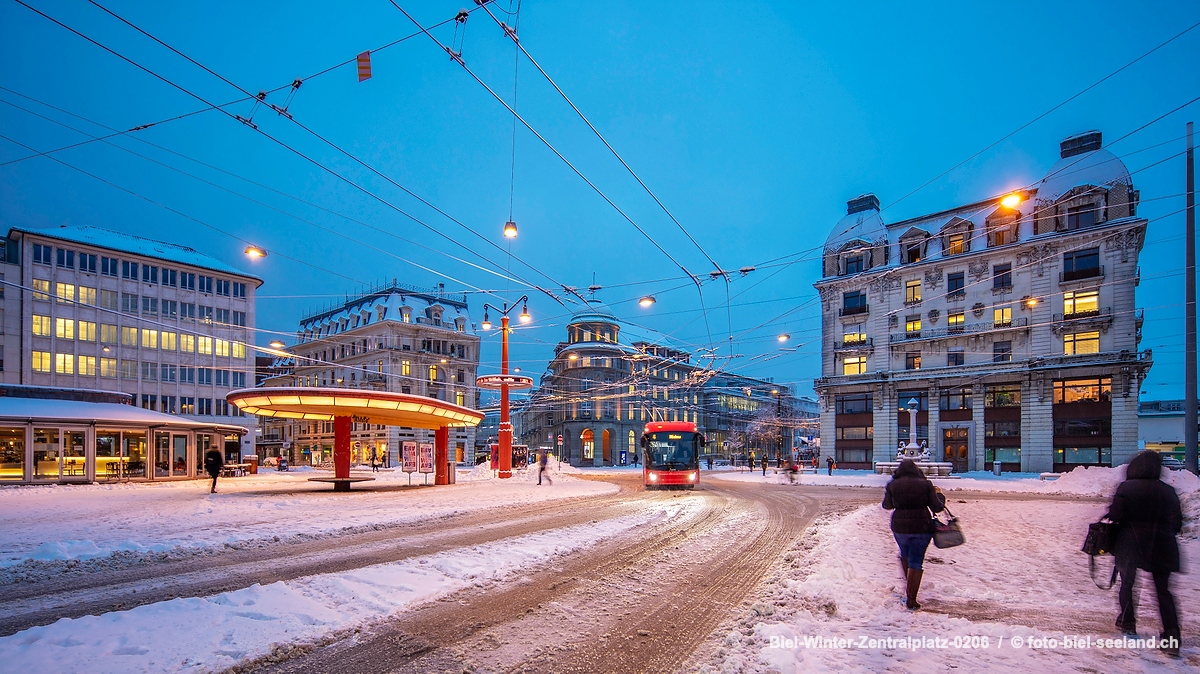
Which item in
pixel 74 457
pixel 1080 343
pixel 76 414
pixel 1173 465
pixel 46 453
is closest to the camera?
pixel 46 453

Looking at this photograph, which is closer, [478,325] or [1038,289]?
[1038,289]

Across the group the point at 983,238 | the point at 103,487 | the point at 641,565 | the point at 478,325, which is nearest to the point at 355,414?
the point at 103,487

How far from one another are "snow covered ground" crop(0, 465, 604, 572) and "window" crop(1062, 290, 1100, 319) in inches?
1464

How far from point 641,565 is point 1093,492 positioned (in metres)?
25.8

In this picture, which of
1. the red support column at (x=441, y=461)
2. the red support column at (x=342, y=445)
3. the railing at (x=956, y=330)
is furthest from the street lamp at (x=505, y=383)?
the railing at (x=956, y=330)

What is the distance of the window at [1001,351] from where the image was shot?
44188 millimetres

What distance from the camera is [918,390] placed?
159 ft

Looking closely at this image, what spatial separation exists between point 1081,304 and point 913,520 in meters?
45.6

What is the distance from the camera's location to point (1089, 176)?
4159cm

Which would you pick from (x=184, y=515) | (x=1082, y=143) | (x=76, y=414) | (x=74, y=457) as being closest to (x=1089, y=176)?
(x=1082, y=143)

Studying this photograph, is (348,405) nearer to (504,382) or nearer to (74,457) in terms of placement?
(504,382)

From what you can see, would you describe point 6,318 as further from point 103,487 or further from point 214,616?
point 214,616

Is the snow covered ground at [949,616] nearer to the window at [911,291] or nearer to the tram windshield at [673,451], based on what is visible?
the tram windshield at [673,451]

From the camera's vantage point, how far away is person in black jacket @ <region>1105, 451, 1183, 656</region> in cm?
593
